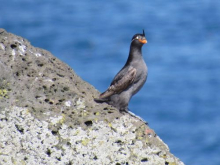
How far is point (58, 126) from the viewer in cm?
538

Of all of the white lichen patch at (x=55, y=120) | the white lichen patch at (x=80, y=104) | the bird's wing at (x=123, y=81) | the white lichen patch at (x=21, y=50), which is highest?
the bird's wing at (x=123, y=81)

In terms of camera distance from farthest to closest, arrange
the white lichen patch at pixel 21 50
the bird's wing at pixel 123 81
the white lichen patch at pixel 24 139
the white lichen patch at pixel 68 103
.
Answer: the bird's wing at pixel 123 81
the white lichen patch at pixel 21 50
the white lichen patch at pixel 68 103
the white lichen patch at pixel 24 139

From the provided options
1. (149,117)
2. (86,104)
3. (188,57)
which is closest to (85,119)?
(86,104)

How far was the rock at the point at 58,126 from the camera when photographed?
5211 millimetres

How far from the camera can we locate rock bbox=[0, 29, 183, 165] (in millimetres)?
5211

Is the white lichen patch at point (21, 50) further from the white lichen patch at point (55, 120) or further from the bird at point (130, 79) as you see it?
the bird at point (130, 79)

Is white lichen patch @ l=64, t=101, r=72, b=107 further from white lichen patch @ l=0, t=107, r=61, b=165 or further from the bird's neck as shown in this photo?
the bird's neck

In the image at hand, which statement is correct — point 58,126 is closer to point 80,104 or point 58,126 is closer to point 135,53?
point 80,104

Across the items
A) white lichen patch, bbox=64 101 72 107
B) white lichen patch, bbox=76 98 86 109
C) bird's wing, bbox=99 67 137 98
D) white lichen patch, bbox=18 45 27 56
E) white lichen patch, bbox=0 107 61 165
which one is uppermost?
bird's wing, bbox=99 67 137 98

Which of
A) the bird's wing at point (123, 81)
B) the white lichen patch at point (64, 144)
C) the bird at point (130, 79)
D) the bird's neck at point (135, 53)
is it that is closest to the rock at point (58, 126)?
the white lichen patch at point (64, 144)

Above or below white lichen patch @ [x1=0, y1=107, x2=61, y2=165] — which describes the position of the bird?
above

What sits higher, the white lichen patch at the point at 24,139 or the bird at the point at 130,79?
the bird at the point at 130,79

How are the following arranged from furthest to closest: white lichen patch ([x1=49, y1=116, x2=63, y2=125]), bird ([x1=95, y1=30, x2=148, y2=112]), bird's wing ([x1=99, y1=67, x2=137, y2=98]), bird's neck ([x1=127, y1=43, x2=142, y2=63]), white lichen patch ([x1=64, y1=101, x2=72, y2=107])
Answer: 1. bird's neck ([x1=127, y1=43, x2=142, y2=63])
2. bird's wing ([x1=99, y1=67, x2=137, y2=98])
3. bird ([x1=95, y1=30, x2=148, y2=112])
4. white lichen patch ([x1=64, y1=101, x2=72, y2=107])
5. white lichen patch ([x1=49, y1=116, x2=63, y2=125])

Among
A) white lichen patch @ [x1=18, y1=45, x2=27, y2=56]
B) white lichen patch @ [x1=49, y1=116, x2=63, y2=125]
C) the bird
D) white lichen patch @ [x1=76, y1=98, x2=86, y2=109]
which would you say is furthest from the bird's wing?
white lichen patch @ [x1=49, y1=116, x2=63, y2=125]
